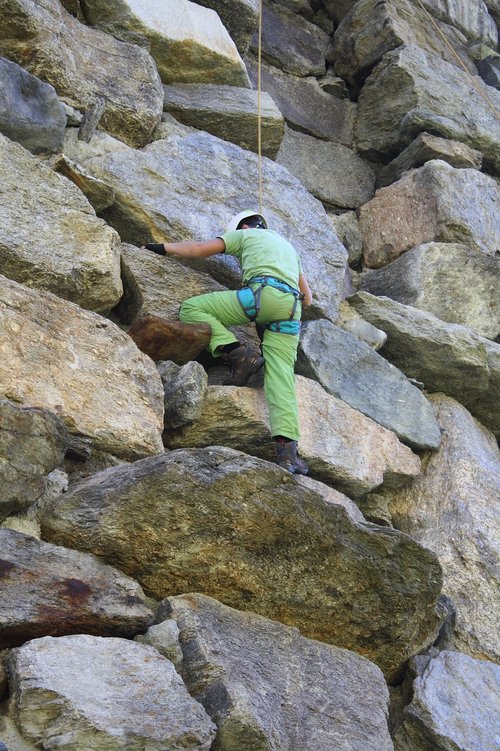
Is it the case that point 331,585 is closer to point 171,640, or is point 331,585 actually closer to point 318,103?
point 171,640

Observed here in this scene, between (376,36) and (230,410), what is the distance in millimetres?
6165

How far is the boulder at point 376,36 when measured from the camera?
10.1 metres

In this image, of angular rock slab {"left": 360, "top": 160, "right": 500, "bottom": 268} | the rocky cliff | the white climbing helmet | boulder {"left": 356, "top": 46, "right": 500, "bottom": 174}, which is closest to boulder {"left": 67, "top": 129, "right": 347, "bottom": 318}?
the rocky cliff

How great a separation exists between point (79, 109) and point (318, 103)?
373 cm

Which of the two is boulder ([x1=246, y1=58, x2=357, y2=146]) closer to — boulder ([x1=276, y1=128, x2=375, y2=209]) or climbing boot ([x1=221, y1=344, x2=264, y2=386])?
boulder ([x1=276, y1=128, x2=375, y2=209])

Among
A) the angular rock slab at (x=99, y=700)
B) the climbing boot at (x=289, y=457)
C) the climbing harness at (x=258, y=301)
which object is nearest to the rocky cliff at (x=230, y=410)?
the angular rock slab at (x=99, y=700)

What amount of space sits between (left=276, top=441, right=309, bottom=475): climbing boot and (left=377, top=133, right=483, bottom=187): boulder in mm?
4601

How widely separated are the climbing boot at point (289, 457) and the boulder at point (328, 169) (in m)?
4.18

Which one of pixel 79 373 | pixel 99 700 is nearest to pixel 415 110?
pixel 79 373

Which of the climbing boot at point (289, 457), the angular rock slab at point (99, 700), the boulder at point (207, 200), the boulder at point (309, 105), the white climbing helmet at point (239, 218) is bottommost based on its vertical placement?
the boulder at point (309, 105)

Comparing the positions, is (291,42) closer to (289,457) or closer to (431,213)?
(431,213)

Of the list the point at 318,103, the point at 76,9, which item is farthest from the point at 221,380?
the point at 318,103

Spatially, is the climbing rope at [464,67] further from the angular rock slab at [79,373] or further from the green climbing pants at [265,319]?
the angular rock slab at [79,373]

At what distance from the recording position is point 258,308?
571 cm
